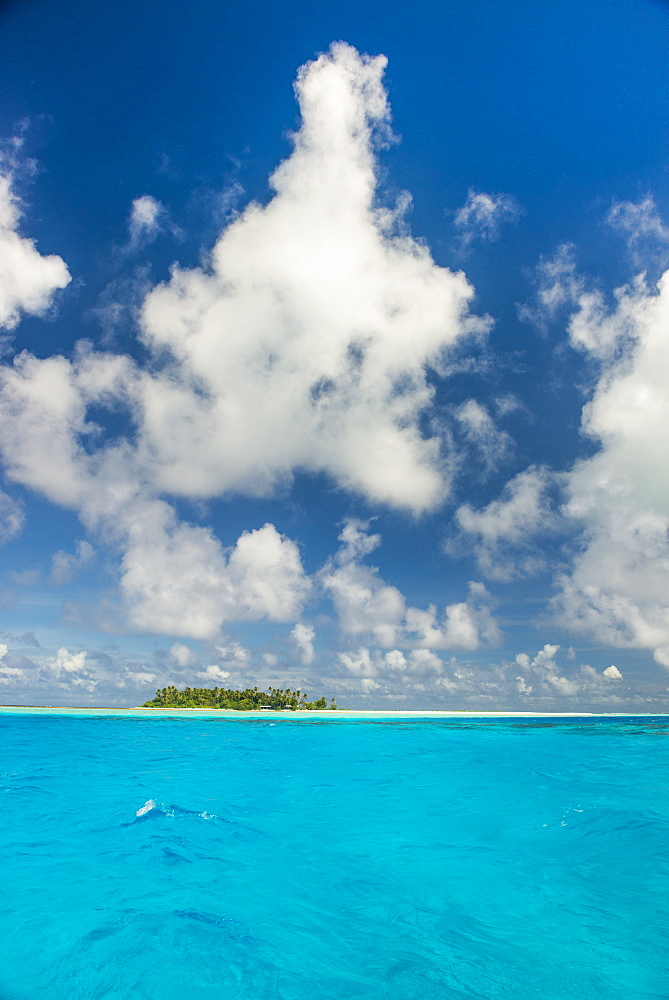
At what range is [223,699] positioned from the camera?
157500 millimetres

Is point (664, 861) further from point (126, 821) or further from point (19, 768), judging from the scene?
point (19, 768)

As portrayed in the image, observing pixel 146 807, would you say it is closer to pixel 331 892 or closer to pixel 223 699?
pixel 331 892

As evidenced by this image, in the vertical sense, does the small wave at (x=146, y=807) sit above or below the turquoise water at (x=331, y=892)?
below

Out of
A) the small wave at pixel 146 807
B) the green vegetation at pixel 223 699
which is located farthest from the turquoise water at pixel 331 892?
the green vegetation at pixel 223 699

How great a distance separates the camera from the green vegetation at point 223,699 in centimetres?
15712

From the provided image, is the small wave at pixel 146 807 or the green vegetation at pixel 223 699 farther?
the green vegetation at pixel 223 699

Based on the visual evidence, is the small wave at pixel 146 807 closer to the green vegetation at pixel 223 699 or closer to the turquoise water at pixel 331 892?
the turquoise water at pixel 331 892

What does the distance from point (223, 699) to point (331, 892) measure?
16124 centimetres

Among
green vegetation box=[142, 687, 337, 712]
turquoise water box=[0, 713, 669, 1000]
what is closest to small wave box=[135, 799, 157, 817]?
turquoise water box=[0, 713, 669, 1000]

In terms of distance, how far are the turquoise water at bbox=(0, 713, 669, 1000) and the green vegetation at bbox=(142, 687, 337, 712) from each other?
146134mm

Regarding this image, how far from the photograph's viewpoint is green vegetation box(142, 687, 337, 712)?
15712 cm

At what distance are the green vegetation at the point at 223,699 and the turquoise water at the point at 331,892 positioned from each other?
146 metres

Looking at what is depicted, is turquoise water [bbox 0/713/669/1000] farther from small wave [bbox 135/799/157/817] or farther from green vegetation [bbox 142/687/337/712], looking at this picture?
green vegetation [bbox 142/687/337/712]

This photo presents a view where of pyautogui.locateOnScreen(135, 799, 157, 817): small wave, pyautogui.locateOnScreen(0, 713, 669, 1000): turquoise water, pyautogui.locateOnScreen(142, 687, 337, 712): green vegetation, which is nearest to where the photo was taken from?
pyautogui.locateOnScreen(0, 713, 669, 1000): turquoise water
